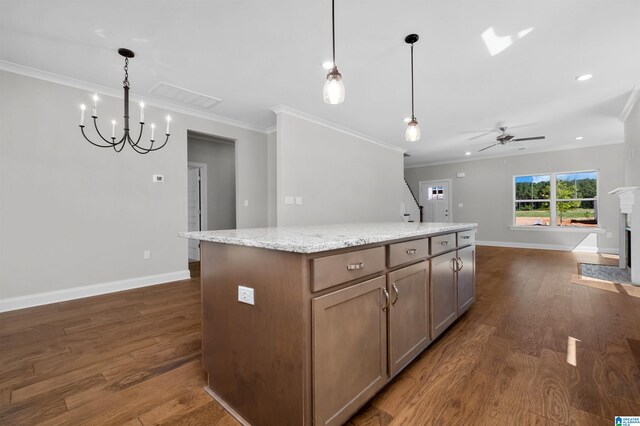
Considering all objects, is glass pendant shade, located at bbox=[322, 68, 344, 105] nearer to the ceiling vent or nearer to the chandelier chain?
the chandelier chain


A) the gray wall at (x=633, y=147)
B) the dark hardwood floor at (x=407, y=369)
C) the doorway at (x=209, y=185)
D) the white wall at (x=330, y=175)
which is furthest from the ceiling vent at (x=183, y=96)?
the gray wall at (x=633, y=147)

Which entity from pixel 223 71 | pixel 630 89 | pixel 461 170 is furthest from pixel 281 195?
pixel 461 170

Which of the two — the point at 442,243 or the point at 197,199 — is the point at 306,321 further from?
the point at 197,199

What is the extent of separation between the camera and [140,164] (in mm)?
3760

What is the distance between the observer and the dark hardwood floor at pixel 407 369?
1.41m

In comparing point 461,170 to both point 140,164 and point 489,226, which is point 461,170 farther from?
Answer: point 140,164

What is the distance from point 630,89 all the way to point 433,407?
476 centimetres

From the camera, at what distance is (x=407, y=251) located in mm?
1701

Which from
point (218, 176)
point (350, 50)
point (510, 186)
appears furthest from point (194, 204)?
point (510, 186)

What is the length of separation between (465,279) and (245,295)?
2123 mm

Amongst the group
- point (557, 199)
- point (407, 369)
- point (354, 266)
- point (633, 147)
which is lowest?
point (407, 369)

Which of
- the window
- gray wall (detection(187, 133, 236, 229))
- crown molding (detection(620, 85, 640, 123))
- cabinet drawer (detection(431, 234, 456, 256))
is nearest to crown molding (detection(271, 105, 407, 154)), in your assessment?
gray wall (detection(187, 133, 236, 229))

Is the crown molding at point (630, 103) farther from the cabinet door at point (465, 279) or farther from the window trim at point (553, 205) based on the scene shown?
the cabinet door at point (465, 279)

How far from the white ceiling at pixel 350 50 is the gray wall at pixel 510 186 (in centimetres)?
312
